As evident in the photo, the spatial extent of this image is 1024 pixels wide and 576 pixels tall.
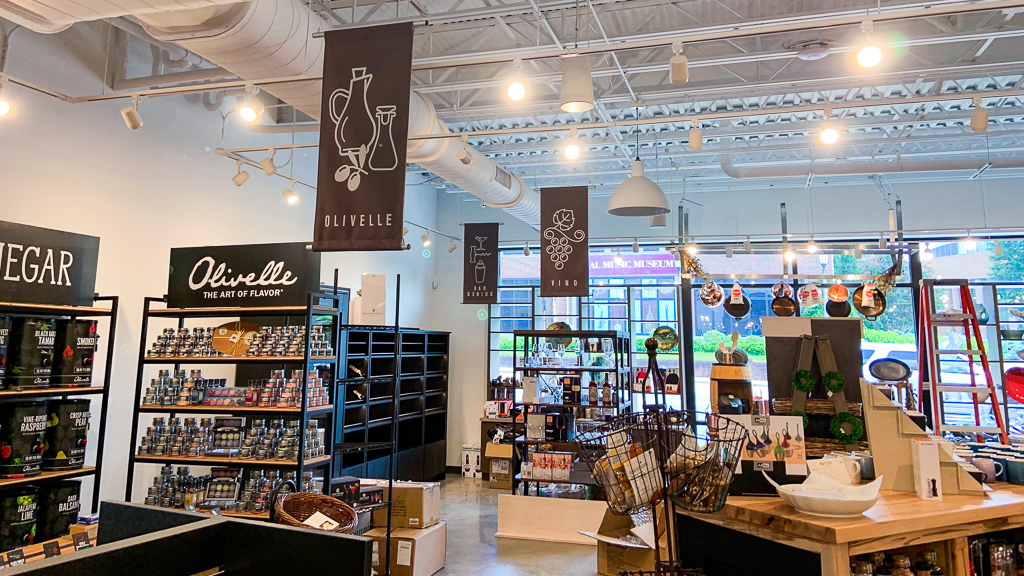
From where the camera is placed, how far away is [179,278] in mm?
5027

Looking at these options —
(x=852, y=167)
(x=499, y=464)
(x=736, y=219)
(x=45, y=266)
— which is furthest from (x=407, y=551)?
(x=736, y=219)

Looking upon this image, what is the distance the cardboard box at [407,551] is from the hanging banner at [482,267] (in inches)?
165

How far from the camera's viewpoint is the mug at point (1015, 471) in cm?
313

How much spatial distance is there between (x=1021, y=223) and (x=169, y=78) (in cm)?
1097

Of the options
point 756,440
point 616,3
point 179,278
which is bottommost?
point 756,440

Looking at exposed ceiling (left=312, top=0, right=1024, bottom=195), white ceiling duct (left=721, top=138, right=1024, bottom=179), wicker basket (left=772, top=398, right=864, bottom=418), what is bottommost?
wicker basket (left=772, top=398, right=864, bottom=418)

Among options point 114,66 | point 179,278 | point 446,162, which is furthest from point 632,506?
point 114,66

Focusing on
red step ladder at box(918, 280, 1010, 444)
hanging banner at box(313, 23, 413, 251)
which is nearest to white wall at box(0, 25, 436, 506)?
hanging banner at box(313, 23, 413, 251)

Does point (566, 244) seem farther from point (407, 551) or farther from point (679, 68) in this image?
point (407, 551)

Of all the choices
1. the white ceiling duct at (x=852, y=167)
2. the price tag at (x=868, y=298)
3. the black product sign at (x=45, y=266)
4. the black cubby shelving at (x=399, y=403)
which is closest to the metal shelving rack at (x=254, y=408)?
the black product sign at (x=45, y=266)

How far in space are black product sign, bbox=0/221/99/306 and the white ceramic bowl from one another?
4.42 metres

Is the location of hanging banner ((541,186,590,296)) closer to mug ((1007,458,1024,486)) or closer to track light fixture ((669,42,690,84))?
track light fixture ((669,42,690,84))

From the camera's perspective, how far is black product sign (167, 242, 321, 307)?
471cm

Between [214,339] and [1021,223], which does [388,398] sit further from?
[1021,223]
